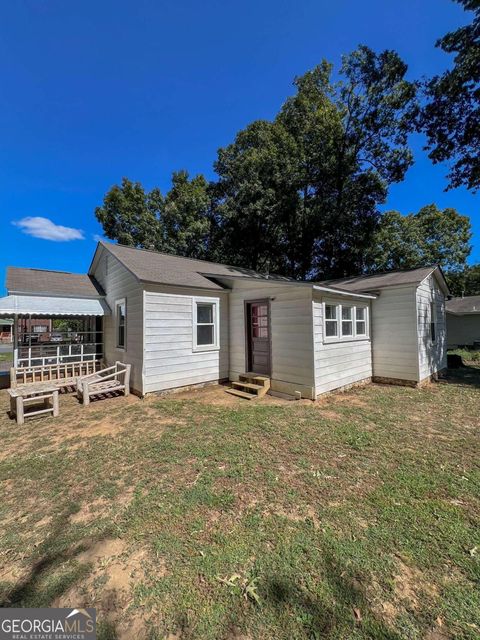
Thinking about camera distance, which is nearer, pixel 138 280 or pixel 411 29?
pixel 138 280

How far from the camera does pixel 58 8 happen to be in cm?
677

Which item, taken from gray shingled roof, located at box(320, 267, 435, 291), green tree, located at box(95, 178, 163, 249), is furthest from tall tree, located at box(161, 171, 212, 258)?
gray shingled roof, located at box(320, 267, 435, 291)

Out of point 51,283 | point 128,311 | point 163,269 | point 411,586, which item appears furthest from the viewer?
point 51,283

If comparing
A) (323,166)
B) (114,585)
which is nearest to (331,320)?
(114,585)

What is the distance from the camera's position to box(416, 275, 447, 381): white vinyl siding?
29.0 ft

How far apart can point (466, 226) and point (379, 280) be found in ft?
72.7

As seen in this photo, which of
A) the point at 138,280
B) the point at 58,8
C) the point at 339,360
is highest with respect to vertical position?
the point at 58,8

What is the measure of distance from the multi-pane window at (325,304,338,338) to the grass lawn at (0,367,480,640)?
309cm

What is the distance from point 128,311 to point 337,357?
6312mm

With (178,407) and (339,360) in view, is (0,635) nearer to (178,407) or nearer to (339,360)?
(178,407)

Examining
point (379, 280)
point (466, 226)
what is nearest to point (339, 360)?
point (379, 280)

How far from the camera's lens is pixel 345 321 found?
8328 mm

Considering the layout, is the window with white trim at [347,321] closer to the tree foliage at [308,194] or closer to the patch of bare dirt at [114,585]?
the patch of bare dirt at [114,585]

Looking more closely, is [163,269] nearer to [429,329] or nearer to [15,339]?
[15,339]
